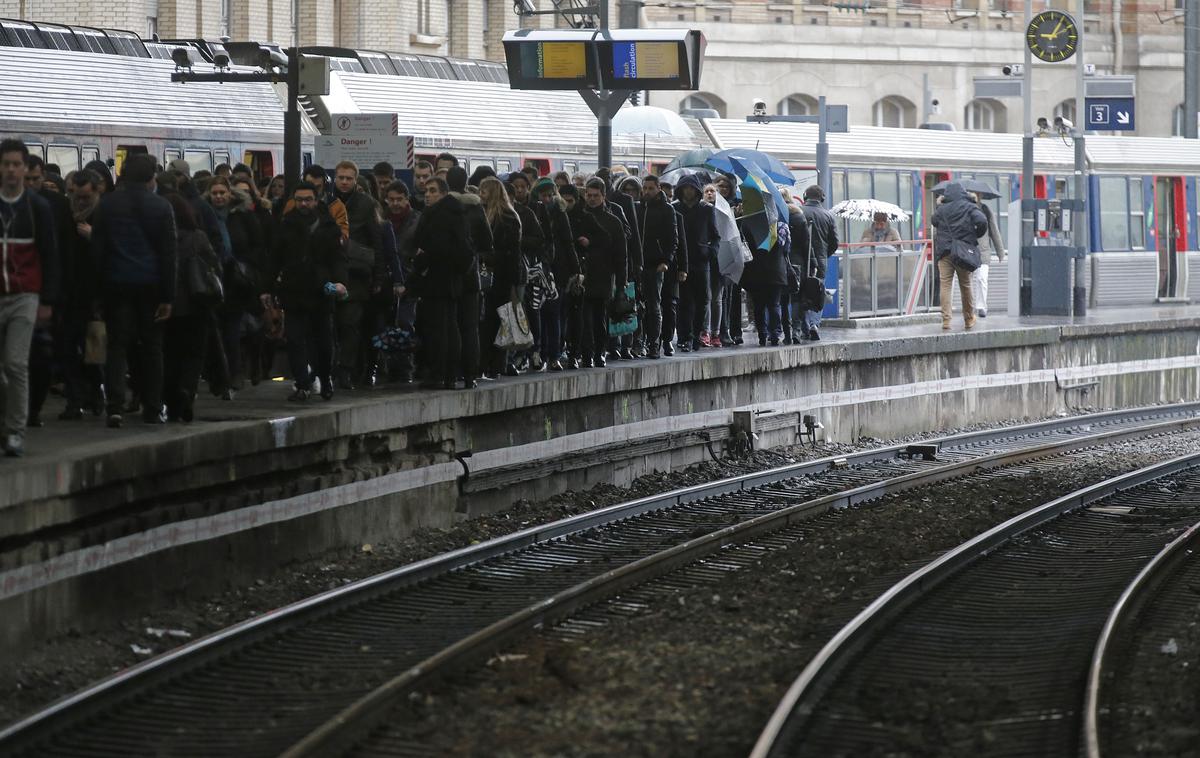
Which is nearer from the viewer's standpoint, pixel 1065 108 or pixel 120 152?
pixel 120 152

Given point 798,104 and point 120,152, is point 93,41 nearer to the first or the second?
point 120,152

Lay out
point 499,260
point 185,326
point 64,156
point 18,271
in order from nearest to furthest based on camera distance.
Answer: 1. point 18,271
2. point 185,326
3. point 499,260
4. point 64,156

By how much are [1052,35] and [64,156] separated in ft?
55.4

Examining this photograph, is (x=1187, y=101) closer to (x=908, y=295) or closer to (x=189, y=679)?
(x=908, y=295)

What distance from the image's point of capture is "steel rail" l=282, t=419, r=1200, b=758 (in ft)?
26.9

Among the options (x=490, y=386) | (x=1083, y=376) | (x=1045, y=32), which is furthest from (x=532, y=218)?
(x=1045, y=32)

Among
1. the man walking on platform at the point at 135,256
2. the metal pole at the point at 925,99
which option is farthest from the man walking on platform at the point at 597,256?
the metal pole at the point at 925,99

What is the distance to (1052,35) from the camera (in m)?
33.2

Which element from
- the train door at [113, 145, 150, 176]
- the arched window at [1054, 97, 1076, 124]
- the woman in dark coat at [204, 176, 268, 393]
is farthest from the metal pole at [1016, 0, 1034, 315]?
the arched window at [1054, 97, 1076, 124]

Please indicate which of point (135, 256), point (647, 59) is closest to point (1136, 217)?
point (647, 59)

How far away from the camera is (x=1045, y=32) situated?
1315 inches

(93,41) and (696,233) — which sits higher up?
(93,41)

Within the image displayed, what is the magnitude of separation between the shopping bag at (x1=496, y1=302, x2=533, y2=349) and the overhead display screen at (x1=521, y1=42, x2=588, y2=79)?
414 centimetres

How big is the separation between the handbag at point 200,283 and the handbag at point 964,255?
1258cm
